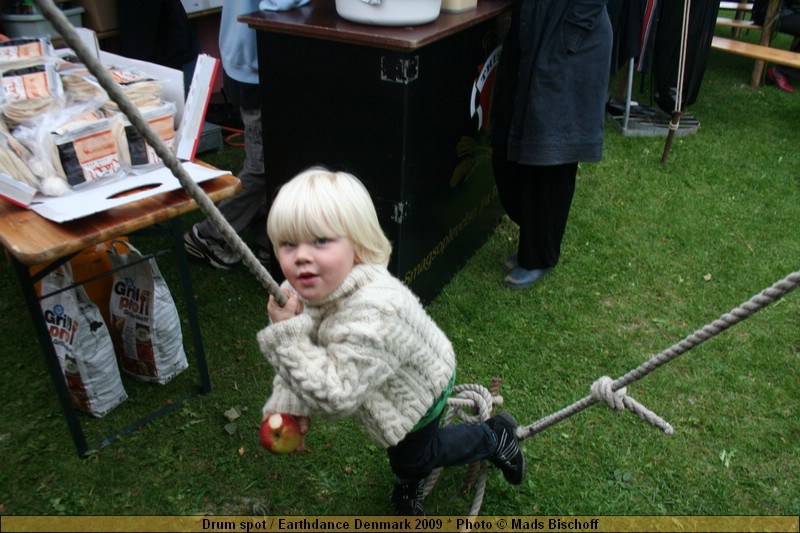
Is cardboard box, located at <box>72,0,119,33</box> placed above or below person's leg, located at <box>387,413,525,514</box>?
above

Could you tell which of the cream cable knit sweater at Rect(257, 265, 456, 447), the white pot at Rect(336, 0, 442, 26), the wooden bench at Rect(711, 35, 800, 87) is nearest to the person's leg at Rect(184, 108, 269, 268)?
the white pot at Rect(336, 0, 442, 26)

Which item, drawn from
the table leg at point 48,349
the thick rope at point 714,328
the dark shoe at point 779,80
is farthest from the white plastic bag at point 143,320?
the dark shoe at point 779,80

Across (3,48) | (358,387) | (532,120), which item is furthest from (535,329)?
(3,48)

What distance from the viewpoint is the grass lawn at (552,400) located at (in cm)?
216

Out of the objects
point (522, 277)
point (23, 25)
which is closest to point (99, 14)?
point (23, 25)

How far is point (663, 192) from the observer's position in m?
4.35

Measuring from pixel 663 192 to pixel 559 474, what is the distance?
9.09 feet

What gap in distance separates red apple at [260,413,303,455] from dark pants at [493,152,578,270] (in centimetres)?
189

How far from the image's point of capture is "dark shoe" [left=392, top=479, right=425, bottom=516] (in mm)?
2037

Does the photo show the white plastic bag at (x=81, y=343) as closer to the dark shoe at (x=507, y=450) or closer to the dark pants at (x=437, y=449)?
the dark pants at (x=437, y=449)

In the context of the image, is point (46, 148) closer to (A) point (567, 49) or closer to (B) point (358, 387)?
(B) point (358, 387)

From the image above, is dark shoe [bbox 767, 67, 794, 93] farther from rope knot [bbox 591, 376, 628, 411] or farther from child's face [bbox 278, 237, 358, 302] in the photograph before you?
child's face [bbox 278, 237, 358, 302]

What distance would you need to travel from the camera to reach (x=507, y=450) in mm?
2043

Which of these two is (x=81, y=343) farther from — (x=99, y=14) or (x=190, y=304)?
(x=99, y=14)
